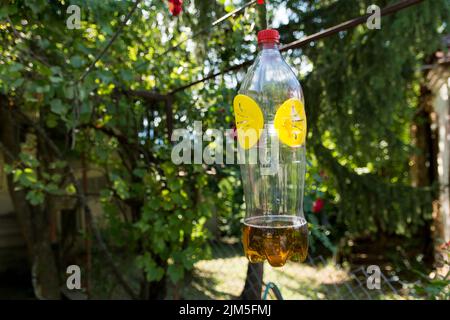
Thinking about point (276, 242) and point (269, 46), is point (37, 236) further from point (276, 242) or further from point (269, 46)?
point (269, 46)

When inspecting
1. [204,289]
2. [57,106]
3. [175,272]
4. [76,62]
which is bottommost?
[204,289]

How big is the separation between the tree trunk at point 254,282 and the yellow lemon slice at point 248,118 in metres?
2.20

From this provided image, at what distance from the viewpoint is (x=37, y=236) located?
3.61 meters

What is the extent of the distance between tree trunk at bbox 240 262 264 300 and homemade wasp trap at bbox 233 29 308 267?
5.28 ft

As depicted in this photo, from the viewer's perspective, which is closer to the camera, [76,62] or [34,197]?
[76,62]

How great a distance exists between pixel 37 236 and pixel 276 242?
9.58 feet

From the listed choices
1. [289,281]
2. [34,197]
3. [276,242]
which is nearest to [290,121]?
[276,242]

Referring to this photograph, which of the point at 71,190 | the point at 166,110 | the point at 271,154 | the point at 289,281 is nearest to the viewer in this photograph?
the point at 271,154

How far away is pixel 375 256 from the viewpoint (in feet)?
21.7

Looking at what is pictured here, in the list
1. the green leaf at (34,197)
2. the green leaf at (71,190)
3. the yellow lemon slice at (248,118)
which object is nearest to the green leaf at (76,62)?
the green leaf at (34,197)

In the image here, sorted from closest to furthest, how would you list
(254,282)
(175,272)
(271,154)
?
(271,154), (175,272), (254,282)

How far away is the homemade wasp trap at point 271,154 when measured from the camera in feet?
4.07

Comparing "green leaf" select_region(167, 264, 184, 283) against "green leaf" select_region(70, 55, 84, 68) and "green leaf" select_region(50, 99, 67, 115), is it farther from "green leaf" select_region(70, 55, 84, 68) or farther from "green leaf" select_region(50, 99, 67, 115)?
"green leaf" select_region(70, 55, 84, 68)
